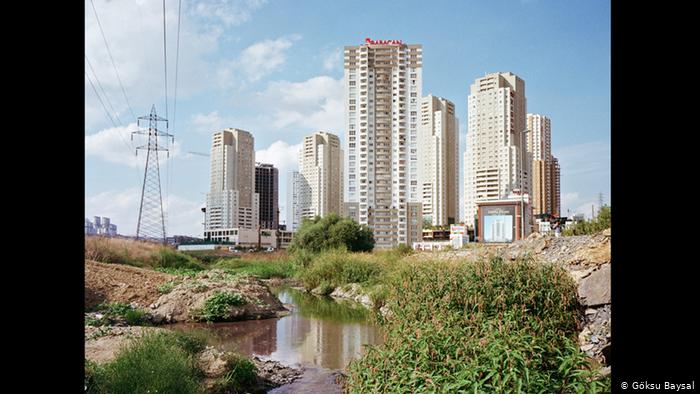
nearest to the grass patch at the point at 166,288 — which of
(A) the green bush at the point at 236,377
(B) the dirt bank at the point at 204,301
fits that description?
(B) the dirt bank at the point at 204,301

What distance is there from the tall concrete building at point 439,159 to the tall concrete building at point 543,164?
3428mm

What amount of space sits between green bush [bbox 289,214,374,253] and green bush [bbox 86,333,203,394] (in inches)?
393

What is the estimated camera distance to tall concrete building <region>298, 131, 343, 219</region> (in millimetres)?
19500

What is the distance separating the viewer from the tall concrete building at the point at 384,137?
18.6 m

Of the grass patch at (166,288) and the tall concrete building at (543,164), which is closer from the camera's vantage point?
the grass patch at (166,288)

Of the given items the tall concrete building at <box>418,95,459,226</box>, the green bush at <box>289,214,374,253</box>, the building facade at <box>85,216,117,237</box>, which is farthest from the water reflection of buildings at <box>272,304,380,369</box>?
the tall concrete building at <box>418,95,459,226</box>

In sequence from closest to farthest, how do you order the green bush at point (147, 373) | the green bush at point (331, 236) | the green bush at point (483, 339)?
the green bush at point (483, 339) < the green bush at point (147, 373) < the green bush at point (331, 236)

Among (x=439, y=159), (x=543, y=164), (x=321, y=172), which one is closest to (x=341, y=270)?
(x=321, y=172)

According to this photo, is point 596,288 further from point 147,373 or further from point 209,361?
point 147,373

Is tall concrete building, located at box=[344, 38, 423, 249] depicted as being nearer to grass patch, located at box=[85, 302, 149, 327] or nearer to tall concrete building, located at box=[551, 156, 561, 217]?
tall concrete building, located at box=[551, 156, 561, 217]

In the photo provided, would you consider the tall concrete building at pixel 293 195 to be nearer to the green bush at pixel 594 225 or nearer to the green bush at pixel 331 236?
the green bush at pixel 331 236
